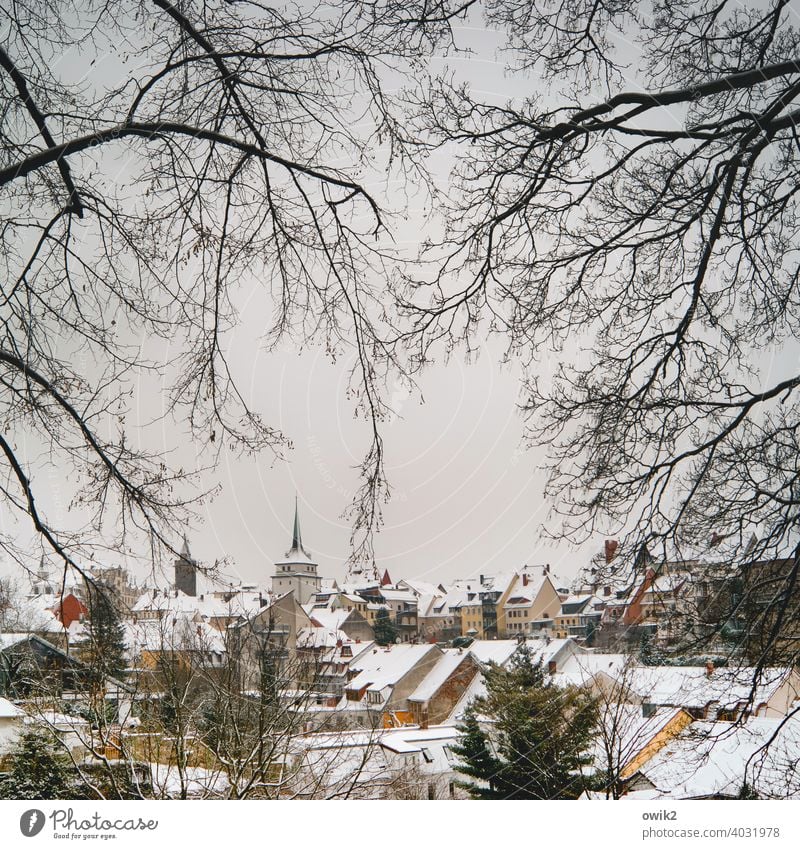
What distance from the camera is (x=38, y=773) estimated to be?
2088 mm

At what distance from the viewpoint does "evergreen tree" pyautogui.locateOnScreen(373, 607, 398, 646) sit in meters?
2.06

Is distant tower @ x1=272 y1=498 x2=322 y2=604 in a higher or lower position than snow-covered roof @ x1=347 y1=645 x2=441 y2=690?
higher

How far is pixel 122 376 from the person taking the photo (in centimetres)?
224

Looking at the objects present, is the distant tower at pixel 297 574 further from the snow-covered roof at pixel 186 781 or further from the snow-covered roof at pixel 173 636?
the snow-covered roof at pixel 186 781

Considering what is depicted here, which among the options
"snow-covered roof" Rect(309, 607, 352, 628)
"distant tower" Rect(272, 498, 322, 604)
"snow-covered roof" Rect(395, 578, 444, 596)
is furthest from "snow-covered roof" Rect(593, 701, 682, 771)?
"distant tower" Rect(272, 498, 322, 604)

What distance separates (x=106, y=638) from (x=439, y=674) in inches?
34.6

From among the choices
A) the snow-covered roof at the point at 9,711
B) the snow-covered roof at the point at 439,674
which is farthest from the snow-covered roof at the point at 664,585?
the snow-covered roof at the point at 9,711

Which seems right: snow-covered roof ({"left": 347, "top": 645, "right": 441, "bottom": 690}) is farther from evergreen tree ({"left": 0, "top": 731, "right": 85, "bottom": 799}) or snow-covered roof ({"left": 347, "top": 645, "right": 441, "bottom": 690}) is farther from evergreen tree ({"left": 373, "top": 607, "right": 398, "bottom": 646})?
evergreen tree ({"left": 0, "top": 731, "right": 85, "bottom": 799})

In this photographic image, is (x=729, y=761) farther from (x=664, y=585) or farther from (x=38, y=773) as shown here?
(x=38, y=773)

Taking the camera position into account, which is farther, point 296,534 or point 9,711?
point 296,534

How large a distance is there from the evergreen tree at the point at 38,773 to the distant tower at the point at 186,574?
501mm

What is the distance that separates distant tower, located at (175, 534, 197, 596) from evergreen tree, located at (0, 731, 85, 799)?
50 centimetres

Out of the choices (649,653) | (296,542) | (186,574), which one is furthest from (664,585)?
(186,574)

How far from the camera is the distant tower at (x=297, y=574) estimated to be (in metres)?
2.14
